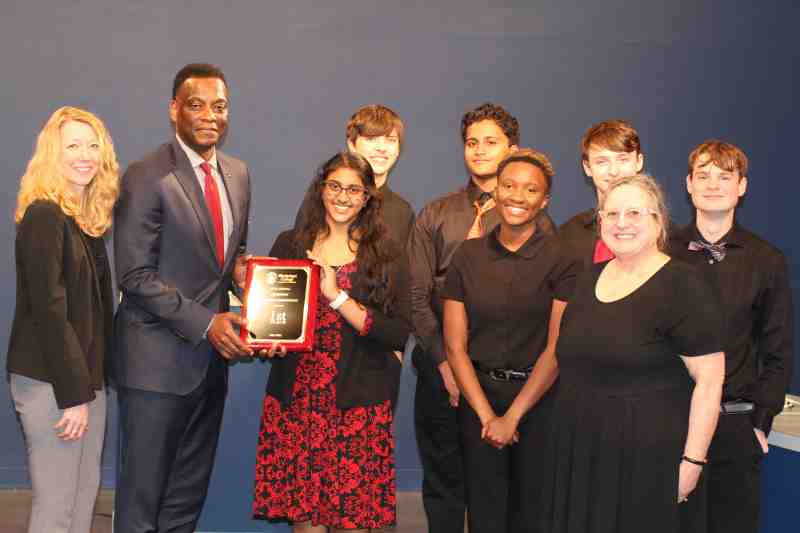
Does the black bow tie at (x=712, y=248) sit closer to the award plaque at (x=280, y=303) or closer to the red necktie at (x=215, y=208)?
the award plaque at (x=280, y=303)

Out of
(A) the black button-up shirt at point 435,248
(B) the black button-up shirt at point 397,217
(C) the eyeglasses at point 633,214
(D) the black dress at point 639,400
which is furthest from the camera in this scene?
(B) the black button-up shirt at point 397,217

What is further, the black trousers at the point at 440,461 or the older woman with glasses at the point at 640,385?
the black trousers at the point at 440,461

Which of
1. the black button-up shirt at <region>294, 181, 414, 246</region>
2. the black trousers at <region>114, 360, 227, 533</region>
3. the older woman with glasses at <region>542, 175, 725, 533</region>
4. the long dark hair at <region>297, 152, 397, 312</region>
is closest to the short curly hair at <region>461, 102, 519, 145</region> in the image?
the black button-up shirt at <region>294, 181, 414, 246</region>

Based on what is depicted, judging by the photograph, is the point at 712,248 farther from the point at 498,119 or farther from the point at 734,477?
the point at 498,119

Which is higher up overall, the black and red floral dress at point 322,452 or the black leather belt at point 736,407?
the black leather belt at point 736,407

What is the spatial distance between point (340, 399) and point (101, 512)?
2237mm

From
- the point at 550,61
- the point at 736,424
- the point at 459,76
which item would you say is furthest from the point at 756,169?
the point at 736,424

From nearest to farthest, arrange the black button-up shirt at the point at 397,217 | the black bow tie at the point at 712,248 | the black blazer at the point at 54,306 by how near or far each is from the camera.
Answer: the black blazer at the point at 54,306 < the black bow tie at the point at 712,248 < the black button-up shirt at the point at 397,217

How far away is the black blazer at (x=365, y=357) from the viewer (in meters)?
3.51

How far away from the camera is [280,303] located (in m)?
3.47

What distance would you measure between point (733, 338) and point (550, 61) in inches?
112

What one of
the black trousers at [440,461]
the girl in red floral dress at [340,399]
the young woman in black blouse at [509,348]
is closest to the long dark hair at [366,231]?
the girl in red floral dress at [340,399]

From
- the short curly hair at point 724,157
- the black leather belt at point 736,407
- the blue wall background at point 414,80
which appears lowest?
the black leather belt at point 736,407

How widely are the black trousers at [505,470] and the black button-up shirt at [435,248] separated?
458 mm
